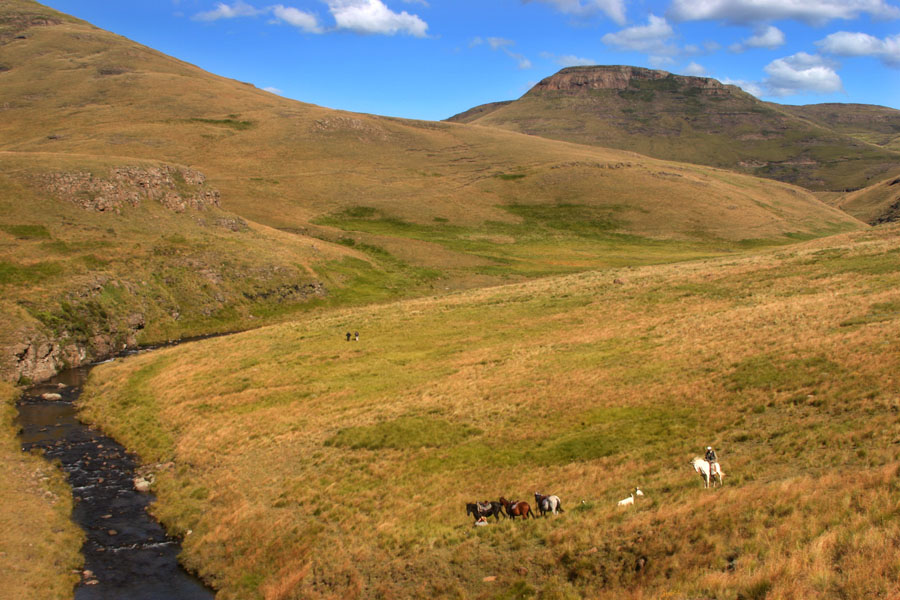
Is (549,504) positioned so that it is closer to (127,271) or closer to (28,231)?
(127,271)

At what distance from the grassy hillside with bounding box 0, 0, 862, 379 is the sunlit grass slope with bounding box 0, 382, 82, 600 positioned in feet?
60.7

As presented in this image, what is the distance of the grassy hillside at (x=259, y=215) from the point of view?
60.3 meters

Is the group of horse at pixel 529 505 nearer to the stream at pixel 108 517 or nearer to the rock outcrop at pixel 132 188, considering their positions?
the stream at pixel 108 517

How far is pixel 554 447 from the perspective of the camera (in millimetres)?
26359

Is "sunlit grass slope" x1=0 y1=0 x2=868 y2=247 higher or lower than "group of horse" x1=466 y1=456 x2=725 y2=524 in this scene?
higher

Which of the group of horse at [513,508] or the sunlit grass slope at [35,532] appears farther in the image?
the sunlit grass slope at [35,532]

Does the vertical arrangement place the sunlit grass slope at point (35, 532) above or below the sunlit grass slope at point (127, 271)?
below

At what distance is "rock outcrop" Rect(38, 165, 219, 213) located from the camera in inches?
2864

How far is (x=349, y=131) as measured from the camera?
19188 centimetres

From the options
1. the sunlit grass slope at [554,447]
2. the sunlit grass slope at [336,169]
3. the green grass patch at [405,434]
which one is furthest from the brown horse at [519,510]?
the sunlit grass slope at [336,169]

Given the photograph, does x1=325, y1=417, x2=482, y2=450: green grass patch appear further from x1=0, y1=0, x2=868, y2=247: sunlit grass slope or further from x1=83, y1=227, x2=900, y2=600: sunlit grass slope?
x1=0, y1=0, x2=868, y2=247: sunlit grass slope

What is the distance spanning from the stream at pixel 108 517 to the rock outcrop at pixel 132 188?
41475 millimetres

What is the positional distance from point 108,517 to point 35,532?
2.97 metres

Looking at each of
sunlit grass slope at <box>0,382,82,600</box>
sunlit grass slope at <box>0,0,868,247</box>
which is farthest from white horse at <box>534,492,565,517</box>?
sunlit grass slope at <box>0,0,868,247</box>
